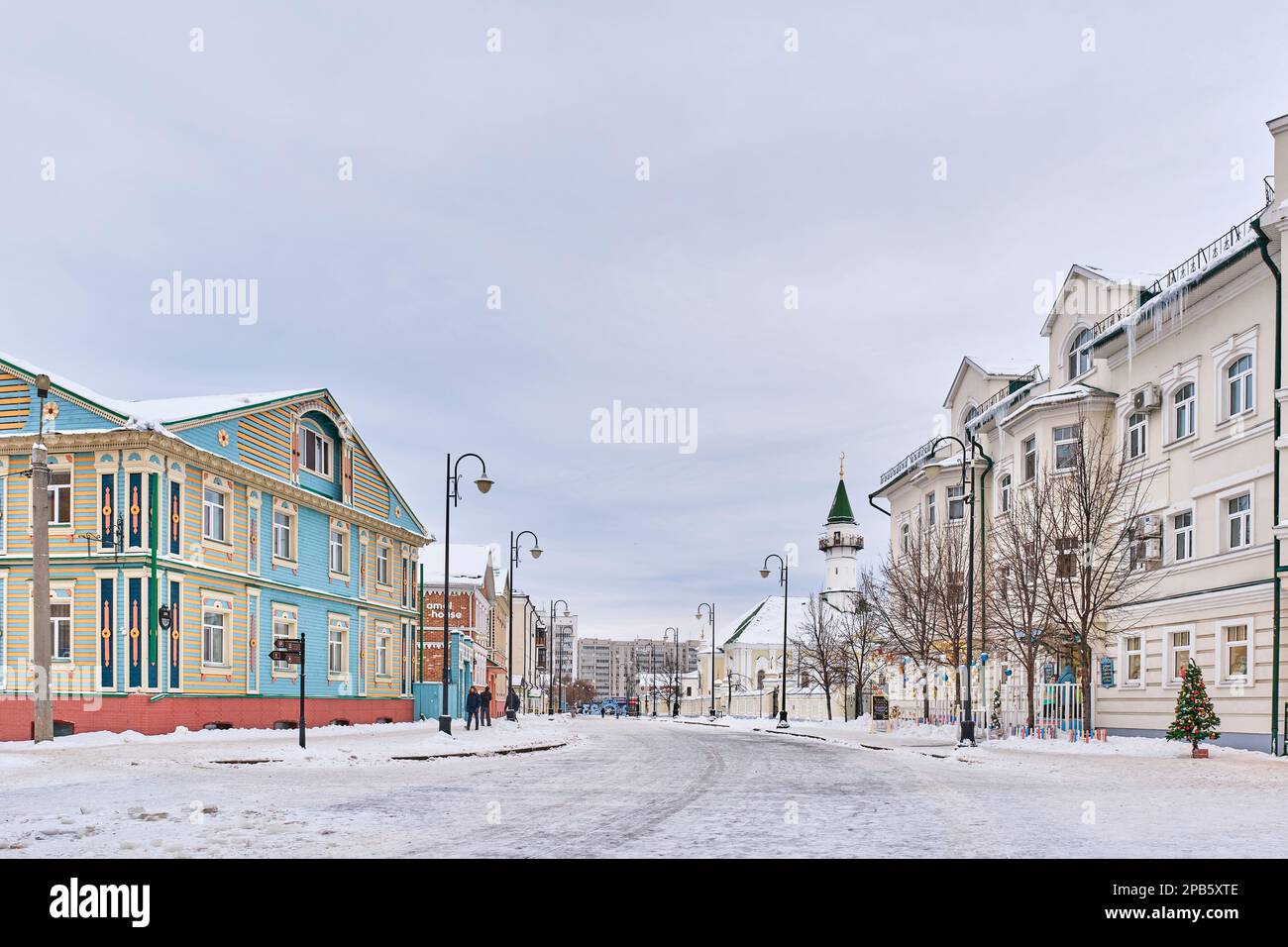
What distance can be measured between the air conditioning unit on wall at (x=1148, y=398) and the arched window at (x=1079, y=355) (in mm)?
4206

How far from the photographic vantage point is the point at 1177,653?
30.8m

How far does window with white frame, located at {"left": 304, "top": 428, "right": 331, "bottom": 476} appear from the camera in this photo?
3719 centimetres

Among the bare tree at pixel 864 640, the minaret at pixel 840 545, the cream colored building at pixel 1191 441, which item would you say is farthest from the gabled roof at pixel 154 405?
the minaret at pixel 840 545

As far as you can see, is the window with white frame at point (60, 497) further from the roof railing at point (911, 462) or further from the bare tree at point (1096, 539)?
the roof railing at point (911, 462)

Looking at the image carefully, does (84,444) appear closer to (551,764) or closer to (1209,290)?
(551,764)

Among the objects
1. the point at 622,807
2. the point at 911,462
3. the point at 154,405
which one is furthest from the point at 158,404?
the point at 911,462

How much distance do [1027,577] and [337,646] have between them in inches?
875

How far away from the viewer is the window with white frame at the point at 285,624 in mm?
34062

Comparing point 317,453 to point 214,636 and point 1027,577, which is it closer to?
point 214,636

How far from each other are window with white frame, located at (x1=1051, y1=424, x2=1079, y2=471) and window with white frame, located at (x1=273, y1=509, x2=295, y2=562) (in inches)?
919

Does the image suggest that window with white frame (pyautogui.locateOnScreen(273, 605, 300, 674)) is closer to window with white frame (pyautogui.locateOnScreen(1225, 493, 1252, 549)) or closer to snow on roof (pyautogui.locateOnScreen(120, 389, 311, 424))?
snow on roof (pyautogui.locateOnScreen(120, 389, 311, 424))

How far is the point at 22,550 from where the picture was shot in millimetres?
28234
